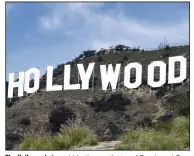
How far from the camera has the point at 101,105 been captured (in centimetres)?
2162

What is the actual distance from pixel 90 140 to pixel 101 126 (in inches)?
236

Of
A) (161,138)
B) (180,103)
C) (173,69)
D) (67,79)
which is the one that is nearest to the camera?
(161,138)

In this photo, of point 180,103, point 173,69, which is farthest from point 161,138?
point 180,103

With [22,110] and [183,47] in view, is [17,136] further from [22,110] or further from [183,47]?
[183,47]

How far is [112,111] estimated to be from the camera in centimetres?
2062

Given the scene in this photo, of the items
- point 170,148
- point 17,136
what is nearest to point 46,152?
point 170,148

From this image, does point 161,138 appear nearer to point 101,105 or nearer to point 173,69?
point 173,69

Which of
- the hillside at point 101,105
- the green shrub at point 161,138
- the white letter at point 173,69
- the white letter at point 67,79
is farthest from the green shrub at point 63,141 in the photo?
the hillside at point 101,105

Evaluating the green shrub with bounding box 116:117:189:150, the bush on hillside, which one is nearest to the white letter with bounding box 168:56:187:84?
the bush on hillside

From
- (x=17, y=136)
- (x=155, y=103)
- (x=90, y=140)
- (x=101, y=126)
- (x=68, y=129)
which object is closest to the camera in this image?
(x=90, y=140)
